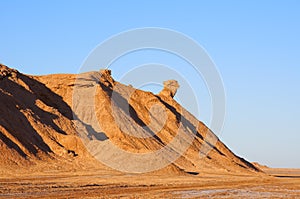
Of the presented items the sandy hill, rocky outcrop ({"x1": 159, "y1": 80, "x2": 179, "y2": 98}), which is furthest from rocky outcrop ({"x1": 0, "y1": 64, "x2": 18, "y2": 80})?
rocky outcrop ({"x1": 159, "y1": 80, "x2": 179, "y2": 98})

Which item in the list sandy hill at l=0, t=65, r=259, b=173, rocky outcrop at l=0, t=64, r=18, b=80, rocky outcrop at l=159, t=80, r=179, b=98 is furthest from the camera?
rocky outcrop at l=159, t=80, r=179, b=98

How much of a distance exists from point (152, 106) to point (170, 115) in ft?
12.1

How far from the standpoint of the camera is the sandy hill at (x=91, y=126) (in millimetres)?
57312

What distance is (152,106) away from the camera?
86.4 metres

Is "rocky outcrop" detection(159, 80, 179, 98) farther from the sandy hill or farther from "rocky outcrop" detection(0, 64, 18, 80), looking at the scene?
A: "rocky outcrop" detection(0, 64, 18, 80)

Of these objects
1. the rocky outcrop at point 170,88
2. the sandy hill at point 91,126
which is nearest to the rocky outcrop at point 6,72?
the sandy hill at point 91,126

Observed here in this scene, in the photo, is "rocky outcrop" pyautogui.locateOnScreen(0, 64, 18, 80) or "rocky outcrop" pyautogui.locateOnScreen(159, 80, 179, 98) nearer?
"rocky outcrop" pyautogui.locateOnScreen(0, 64, 18, 80)

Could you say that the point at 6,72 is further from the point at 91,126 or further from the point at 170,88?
the point at 170,88

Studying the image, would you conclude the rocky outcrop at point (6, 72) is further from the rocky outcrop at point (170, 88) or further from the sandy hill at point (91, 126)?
the rocky outcrop at point (170, 88)

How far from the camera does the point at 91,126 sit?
70.9m

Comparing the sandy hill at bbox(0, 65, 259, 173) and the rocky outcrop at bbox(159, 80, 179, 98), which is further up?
the rocky outcrop at bbox(159, 80, 179, 98)

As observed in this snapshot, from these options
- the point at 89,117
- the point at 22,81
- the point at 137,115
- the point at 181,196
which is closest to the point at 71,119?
the point at 89,117

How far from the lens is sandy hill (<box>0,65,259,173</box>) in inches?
2256

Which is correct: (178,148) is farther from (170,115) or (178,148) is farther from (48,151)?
(48,151)
